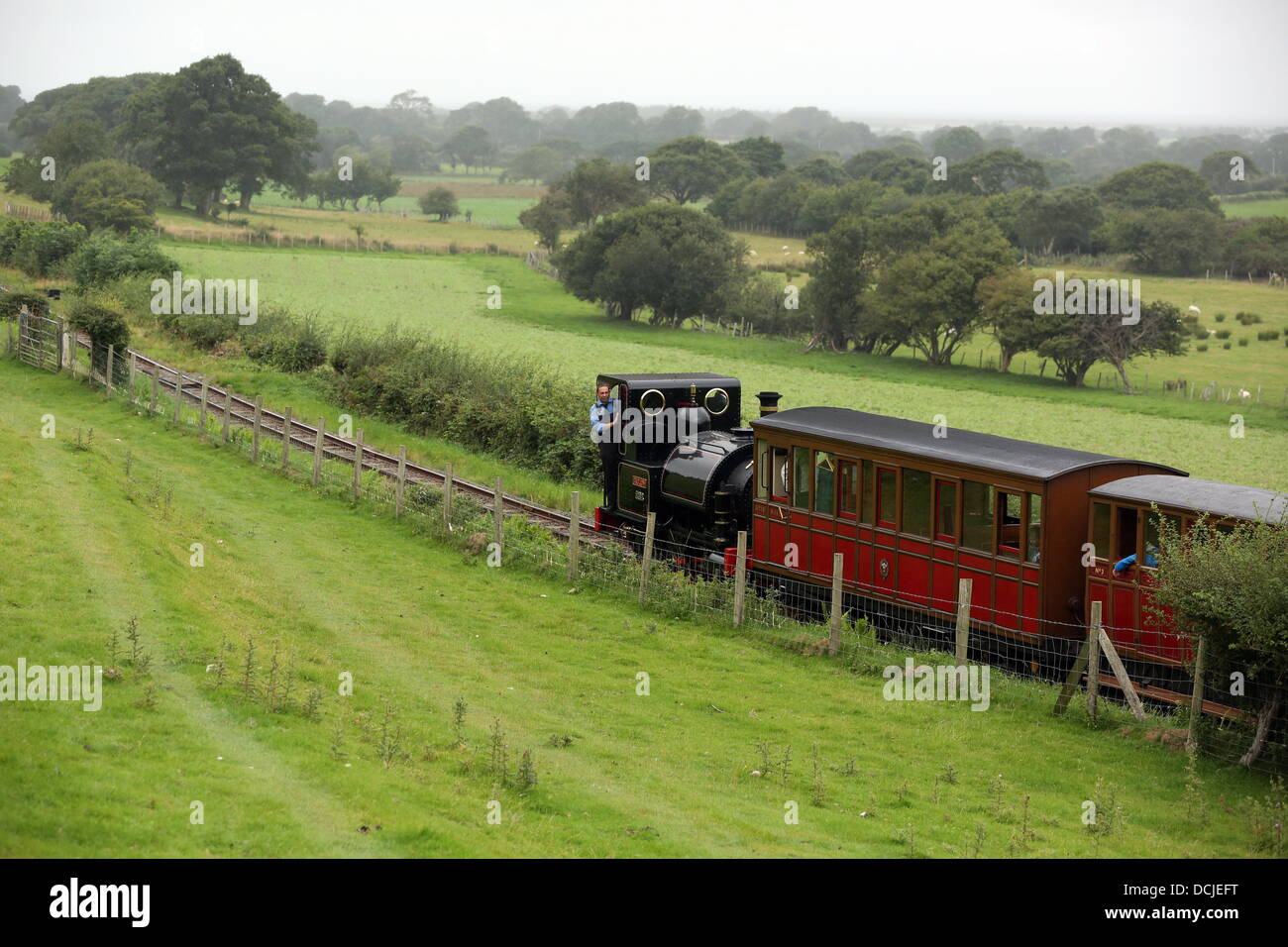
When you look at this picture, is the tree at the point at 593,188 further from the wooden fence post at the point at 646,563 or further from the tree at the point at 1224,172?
the wooden fence post at the point at 646,563

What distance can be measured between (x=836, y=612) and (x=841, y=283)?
56345 mm

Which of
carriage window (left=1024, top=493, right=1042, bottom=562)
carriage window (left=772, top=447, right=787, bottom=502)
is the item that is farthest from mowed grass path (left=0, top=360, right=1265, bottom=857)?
carriage window (left=772, top=447, right=787, bottom=502)

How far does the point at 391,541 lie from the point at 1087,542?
13.8 meters

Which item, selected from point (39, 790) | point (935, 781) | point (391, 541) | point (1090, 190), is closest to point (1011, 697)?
point (935, 781)

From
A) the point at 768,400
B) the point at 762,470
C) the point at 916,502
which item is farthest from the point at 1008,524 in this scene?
the point at 768,400

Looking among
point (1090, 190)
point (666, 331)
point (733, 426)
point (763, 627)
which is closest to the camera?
point (763, 627)

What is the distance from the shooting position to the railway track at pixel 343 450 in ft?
91.7

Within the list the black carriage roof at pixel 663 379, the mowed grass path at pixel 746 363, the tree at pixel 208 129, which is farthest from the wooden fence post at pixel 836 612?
the tree at pixel 208 129

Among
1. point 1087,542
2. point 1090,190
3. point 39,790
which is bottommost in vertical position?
point 39,790

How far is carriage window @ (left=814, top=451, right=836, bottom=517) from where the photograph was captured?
20.6m

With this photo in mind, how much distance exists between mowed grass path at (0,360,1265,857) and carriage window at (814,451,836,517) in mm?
2604

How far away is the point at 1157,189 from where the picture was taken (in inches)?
4513
